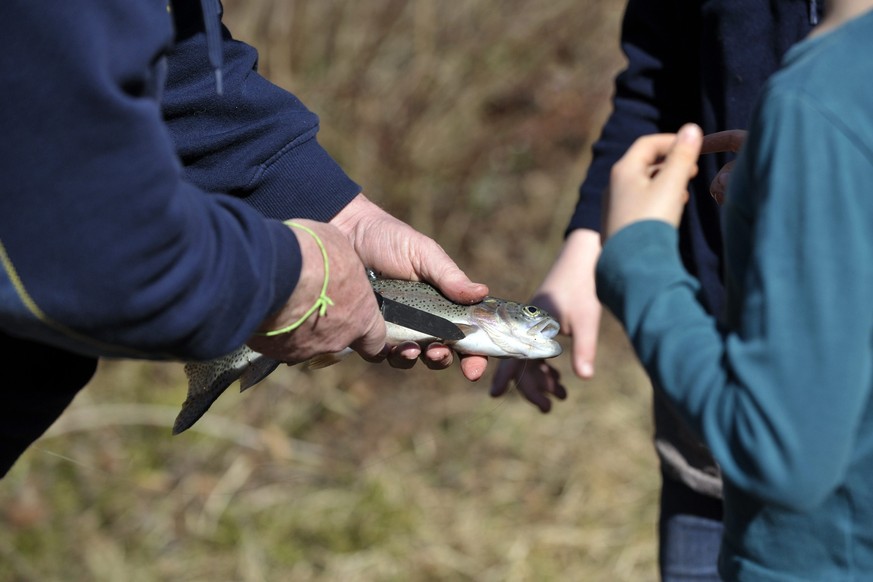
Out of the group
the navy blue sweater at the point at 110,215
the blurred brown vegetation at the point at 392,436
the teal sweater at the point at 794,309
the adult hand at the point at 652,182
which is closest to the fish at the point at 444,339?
the navy blue sweater at the point at 110,215

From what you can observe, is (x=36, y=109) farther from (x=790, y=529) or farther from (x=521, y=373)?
(x=521, y=373)

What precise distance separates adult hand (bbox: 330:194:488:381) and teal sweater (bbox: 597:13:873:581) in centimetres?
117

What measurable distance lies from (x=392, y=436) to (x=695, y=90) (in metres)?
2.44

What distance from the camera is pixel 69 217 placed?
1371 millimetres

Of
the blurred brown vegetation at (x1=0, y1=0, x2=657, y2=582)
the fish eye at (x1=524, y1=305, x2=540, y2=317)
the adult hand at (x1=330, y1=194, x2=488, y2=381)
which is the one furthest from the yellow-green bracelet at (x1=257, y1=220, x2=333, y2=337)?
the blurred brown vegetation at (x1=0, y1=0, x2=657, y2=582)

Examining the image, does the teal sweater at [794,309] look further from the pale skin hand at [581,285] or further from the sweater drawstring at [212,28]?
the sweater drawstring at [212,28]

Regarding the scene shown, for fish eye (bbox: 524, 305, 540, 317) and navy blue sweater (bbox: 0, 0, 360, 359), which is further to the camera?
fish eye (bbox: 524, 305, 540, 317)

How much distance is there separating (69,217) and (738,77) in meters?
1.44

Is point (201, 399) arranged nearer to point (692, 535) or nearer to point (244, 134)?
point (244, 134)

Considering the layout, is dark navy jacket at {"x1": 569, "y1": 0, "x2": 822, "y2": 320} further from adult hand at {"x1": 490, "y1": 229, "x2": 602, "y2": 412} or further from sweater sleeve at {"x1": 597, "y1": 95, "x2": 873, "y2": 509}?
sweater sleeve at {"x1": 597, "y1": 95, "x2": 873, "y2": 509}

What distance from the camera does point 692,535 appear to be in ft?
8.14

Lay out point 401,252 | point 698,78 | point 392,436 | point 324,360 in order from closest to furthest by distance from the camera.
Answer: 1. point 324,360
2. point 698,78
3. point 401,252
4. point 392,436

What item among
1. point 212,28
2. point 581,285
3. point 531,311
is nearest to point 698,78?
point 581,285

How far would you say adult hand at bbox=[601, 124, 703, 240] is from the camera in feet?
4.89
